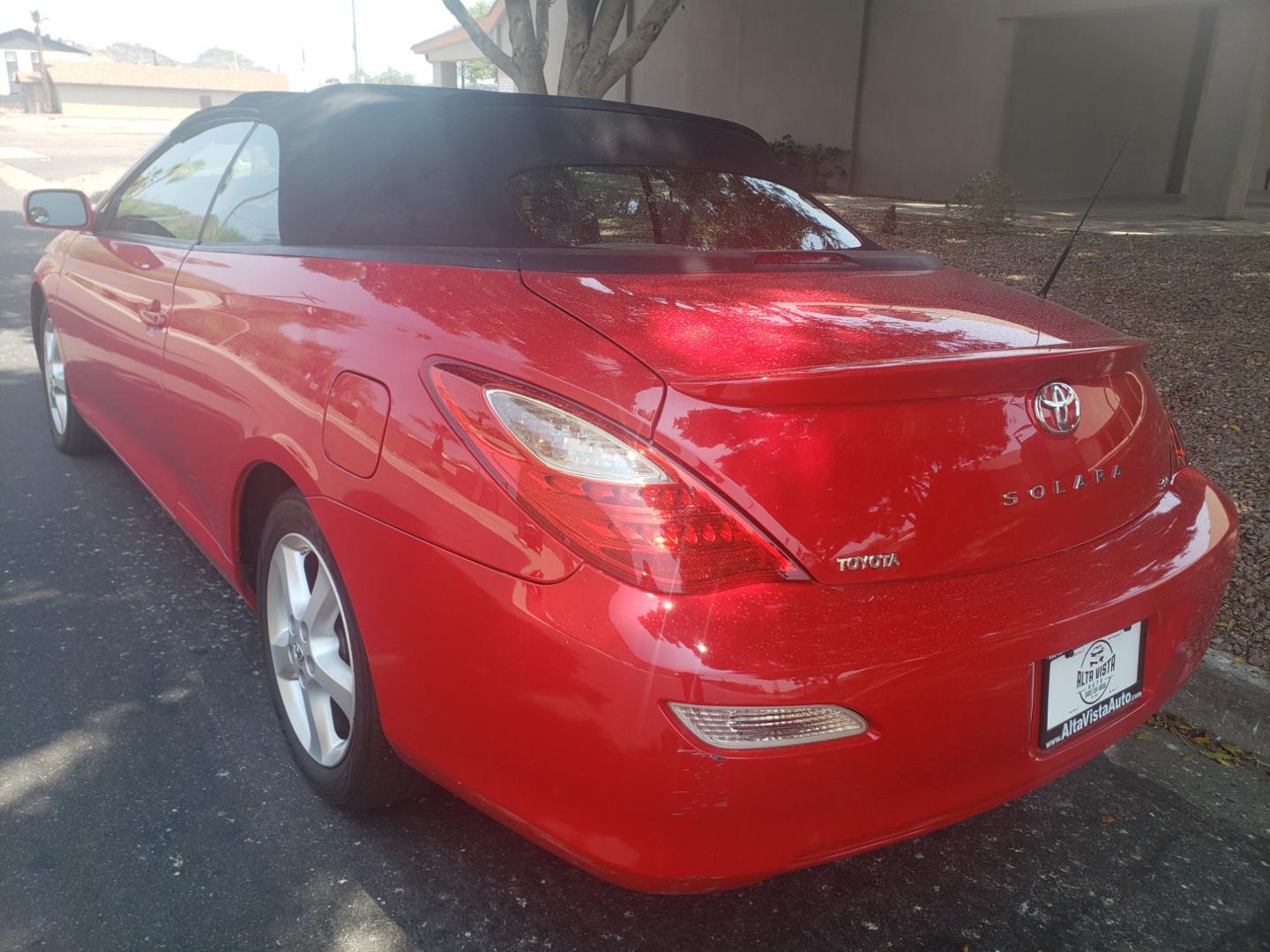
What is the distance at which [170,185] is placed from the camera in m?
3.69

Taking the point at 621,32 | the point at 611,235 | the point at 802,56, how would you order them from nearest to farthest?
the point at 611,235 < the point at 802,56 < the point at 621,32

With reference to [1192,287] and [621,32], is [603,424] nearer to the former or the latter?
[1192,287]

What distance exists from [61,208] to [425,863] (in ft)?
9.69

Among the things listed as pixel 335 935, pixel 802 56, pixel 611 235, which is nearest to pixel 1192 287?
pixel 611 235

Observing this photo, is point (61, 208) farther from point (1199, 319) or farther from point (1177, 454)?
point (1199, 319)

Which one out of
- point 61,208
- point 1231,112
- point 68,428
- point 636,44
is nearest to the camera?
point 61,208

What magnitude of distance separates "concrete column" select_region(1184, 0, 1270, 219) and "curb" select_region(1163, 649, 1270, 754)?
1344cm

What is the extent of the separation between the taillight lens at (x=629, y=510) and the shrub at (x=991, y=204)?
11495mm

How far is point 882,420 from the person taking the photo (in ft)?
5.96

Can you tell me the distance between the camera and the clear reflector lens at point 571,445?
1.71 meters

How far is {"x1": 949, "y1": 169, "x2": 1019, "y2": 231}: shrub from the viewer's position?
12070 millimetres

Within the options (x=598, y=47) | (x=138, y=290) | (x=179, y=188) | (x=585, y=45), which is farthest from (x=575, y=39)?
(x=138, y=290)

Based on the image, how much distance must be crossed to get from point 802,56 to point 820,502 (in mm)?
19002

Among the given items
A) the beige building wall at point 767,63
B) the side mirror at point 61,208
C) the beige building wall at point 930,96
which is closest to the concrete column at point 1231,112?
the beige building wall at point 930,96
